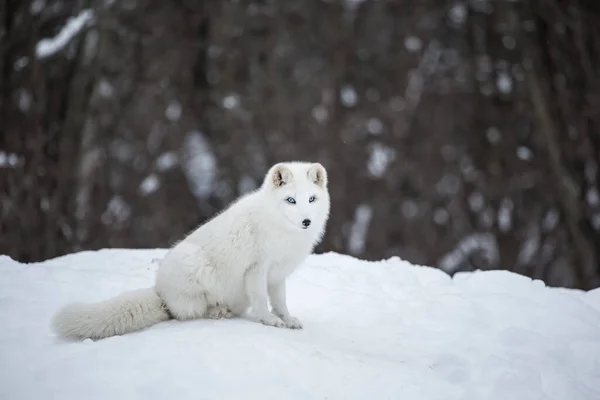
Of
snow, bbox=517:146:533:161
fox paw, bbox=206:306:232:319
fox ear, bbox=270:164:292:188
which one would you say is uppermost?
fox ear, bbox=270:164:292:188

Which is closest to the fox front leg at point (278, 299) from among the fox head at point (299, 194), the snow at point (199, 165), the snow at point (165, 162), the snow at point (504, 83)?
the fox head at point (299, 194)

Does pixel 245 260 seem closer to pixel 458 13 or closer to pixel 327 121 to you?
pixel 327 121

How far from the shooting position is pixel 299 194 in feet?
11.4

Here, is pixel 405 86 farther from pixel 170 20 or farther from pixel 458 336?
pixel 458 336

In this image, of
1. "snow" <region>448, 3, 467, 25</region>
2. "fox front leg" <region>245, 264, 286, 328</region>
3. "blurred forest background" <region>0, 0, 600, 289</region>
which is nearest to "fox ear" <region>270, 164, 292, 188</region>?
"fox front leg" <region>245, 264, 286, 328</region>

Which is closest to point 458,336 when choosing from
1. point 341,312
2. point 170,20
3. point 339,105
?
point 341,312

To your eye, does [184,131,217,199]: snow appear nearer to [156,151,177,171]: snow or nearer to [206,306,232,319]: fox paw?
[156,151,177,171]: snow

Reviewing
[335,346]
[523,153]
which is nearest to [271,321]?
[335,346]

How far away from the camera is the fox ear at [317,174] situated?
12.0 ft

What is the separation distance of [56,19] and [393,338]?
9541mm

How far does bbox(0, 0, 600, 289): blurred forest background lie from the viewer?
9.30 m

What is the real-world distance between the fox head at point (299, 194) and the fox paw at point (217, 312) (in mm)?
750

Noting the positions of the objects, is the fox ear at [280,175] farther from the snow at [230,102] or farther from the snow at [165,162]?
the snow at [230,102]

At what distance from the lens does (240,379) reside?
2.46 m
